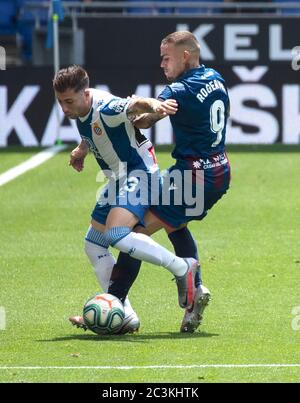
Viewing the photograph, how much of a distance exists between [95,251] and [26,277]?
2.02 metres

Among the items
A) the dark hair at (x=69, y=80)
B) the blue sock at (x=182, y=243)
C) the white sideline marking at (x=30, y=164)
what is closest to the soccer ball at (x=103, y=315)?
the blue sock at (x=182, y=243)

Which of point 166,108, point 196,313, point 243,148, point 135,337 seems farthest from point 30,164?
point 166,108

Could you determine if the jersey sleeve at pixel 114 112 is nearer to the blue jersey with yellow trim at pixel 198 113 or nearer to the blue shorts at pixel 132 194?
the blue jersey with yellow trim at pixel 198 113

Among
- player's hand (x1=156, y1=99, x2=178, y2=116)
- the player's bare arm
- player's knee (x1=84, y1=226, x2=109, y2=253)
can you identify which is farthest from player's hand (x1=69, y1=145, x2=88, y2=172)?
player's hand (x1=156, y1=99, x2=178, y2=116)

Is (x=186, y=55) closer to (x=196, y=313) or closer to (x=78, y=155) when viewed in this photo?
(x=78, y=155)

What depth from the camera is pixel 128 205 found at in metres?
8.71

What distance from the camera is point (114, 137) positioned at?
8828 millimetres

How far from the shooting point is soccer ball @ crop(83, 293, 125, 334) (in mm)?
8570

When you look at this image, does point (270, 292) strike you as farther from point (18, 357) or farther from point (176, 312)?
point (18, 357)

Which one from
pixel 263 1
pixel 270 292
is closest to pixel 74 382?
pixel 270 292

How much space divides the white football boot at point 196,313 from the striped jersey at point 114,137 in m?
0.94

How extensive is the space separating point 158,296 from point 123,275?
4.36ft

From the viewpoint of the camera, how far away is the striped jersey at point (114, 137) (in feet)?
28.6

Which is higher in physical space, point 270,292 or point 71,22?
point 71,22
